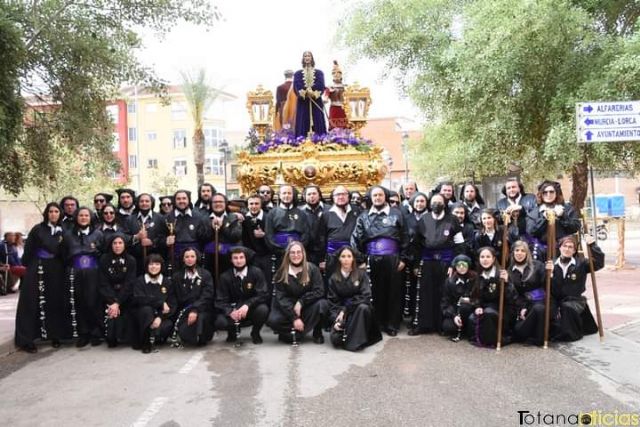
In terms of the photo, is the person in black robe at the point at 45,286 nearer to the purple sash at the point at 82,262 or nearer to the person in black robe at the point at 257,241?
the purple sash at the point at 82,262

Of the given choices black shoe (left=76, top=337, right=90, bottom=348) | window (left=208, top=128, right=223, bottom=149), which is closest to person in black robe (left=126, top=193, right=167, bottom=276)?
black shoe (left=76, top=337, right=90, bottom=348)

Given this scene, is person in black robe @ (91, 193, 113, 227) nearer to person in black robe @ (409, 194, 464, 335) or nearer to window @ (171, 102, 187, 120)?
person in black robe @ (409, 194, 464, 335)

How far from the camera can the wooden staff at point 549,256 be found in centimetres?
665

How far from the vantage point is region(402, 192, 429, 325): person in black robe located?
7719 mm

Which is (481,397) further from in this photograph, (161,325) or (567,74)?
(567,74)

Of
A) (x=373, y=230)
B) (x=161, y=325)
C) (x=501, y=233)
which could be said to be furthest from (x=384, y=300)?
(x=161, y=325)

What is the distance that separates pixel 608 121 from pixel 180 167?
43.9 metres

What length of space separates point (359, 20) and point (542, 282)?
888cm

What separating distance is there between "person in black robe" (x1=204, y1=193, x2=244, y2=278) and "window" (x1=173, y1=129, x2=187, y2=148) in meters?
42.0

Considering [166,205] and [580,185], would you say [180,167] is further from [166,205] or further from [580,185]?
[166,205]

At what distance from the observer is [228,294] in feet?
24.0

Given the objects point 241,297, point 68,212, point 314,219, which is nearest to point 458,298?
point 314,219

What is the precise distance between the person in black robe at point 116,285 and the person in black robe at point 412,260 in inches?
128

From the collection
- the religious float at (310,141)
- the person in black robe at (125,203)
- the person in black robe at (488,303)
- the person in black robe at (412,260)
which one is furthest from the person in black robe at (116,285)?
the person in black robe at (488,303)
